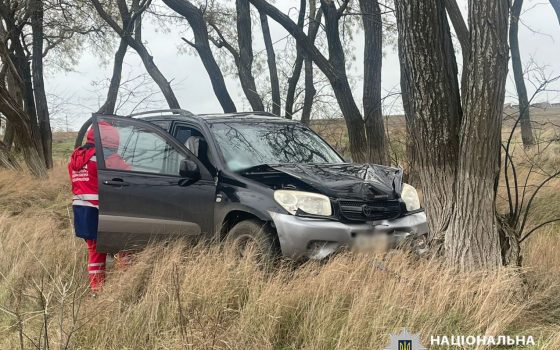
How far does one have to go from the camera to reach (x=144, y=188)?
19.1 ft

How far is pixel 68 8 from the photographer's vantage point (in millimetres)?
16172

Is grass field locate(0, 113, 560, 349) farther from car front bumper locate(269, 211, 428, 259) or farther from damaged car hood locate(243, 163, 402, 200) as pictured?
damaged car hood locate(243, 163, 402, 200)

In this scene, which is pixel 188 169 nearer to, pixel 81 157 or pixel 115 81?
pixel 81 157

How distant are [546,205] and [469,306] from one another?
16.7 feet

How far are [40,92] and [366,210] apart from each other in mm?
14921

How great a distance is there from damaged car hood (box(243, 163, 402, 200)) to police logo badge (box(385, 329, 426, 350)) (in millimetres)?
1761

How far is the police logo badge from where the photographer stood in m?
3.34

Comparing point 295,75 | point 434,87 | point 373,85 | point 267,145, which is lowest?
point 267,145

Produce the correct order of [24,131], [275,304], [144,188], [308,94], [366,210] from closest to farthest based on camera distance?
[275,304] → [366,210] → [144,188] → [24,131] → [308,94]

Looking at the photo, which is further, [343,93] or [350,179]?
[343,93]

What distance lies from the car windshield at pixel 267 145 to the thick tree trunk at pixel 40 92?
11.3 meters

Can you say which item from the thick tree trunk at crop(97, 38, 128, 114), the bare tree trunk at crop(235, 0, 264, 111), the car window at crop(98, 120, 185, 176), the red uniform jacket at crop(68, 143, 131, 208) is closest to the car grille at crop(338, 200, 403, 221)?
the car window at crop(98, 120, 185, 176)

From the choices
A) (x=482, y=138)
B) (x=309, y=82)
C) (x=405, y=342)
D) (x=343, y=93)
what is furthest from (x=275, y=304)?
(x=309, y=82)

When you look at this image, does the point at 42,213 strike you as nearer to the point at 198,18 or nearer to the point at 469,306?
the point at 198,18
